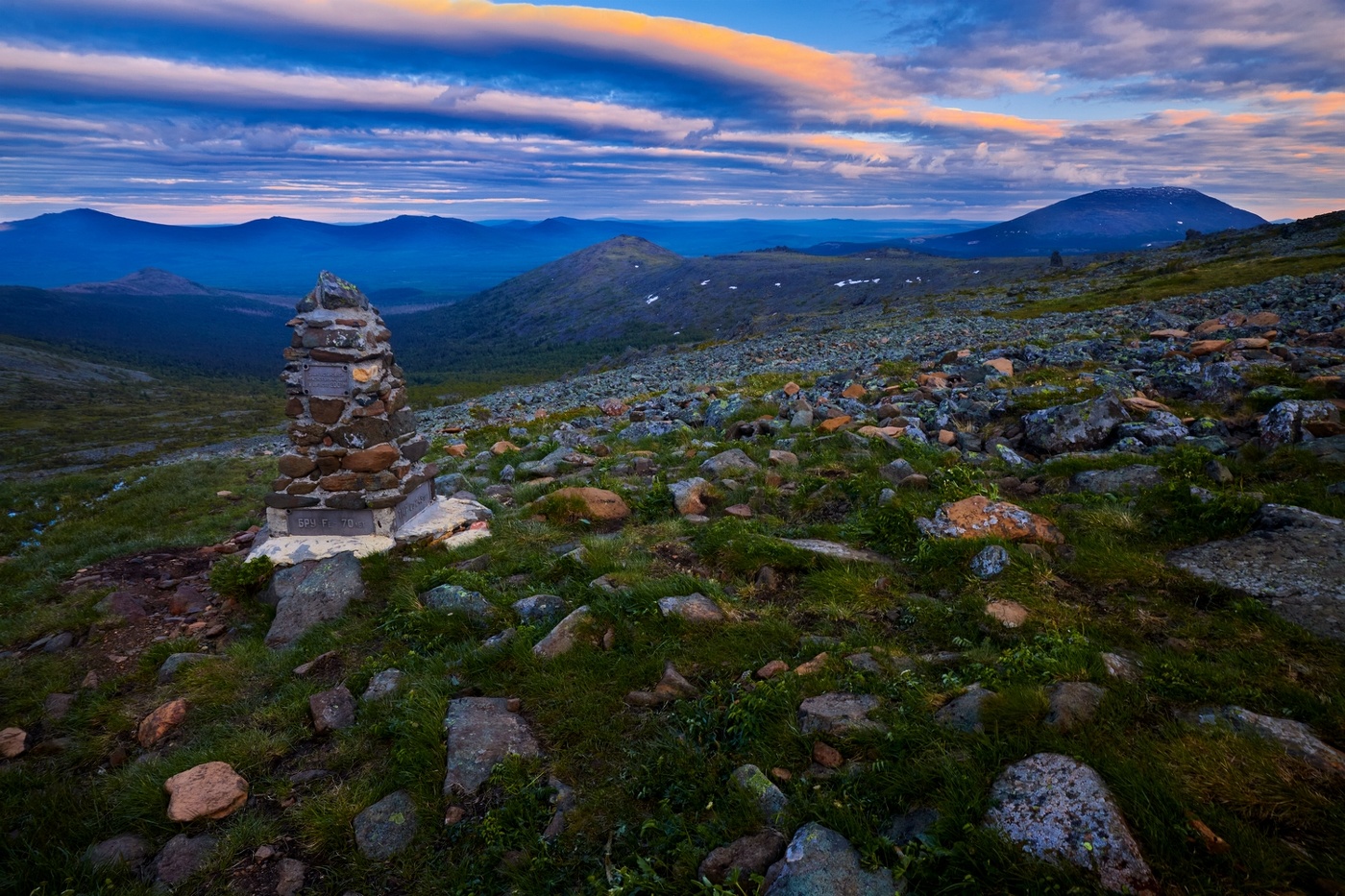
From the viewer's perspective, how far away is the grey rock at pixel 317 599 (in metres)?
7.77

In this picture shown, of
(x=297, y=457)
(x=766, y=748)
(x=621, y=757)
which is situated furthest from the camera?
(x=297, y=457)

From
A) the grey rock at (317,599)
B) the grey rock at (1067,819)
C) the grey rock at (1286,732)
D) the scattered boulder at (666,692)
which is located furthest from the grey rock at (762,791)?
the grey rock at (317,599)

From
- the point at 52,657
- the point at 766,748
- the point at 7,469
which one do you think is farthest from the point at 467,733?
the point at 7,469

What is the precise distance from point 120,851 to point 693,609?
4.85 m

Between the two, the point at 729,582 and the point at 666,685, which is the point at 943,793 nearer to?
the point at 666,685

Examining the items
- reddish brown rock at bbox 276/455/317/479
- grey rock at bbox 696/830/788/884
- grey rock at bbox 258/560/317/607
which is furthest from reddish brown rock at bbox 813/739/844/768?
reddish brown rock at bbox 276/455/317/479

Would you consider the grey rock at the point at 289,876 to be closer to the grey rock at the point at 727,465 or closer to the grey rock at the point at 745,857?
the grey rock at the point at 745,857

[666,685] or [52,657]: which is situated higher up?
[666,685]

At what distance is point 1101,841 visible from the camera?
341 centimetres

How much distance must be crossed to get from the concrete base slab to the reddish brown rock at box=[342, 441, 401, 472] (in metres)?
1.07

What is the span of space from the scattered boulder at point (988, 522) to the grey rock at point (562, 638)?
13.6 feet

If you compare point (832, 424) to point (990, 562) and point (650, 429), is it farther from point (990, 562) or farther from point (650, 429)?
point (990, 562)

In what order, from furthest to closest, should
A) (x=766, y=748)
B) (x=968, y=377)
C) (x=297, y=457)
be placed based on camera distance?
1. (x=968, y=377)
2. (x=297, y=457)
3. (x=766, y=748)

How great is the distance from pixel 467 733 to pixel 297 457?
21.0 ft
